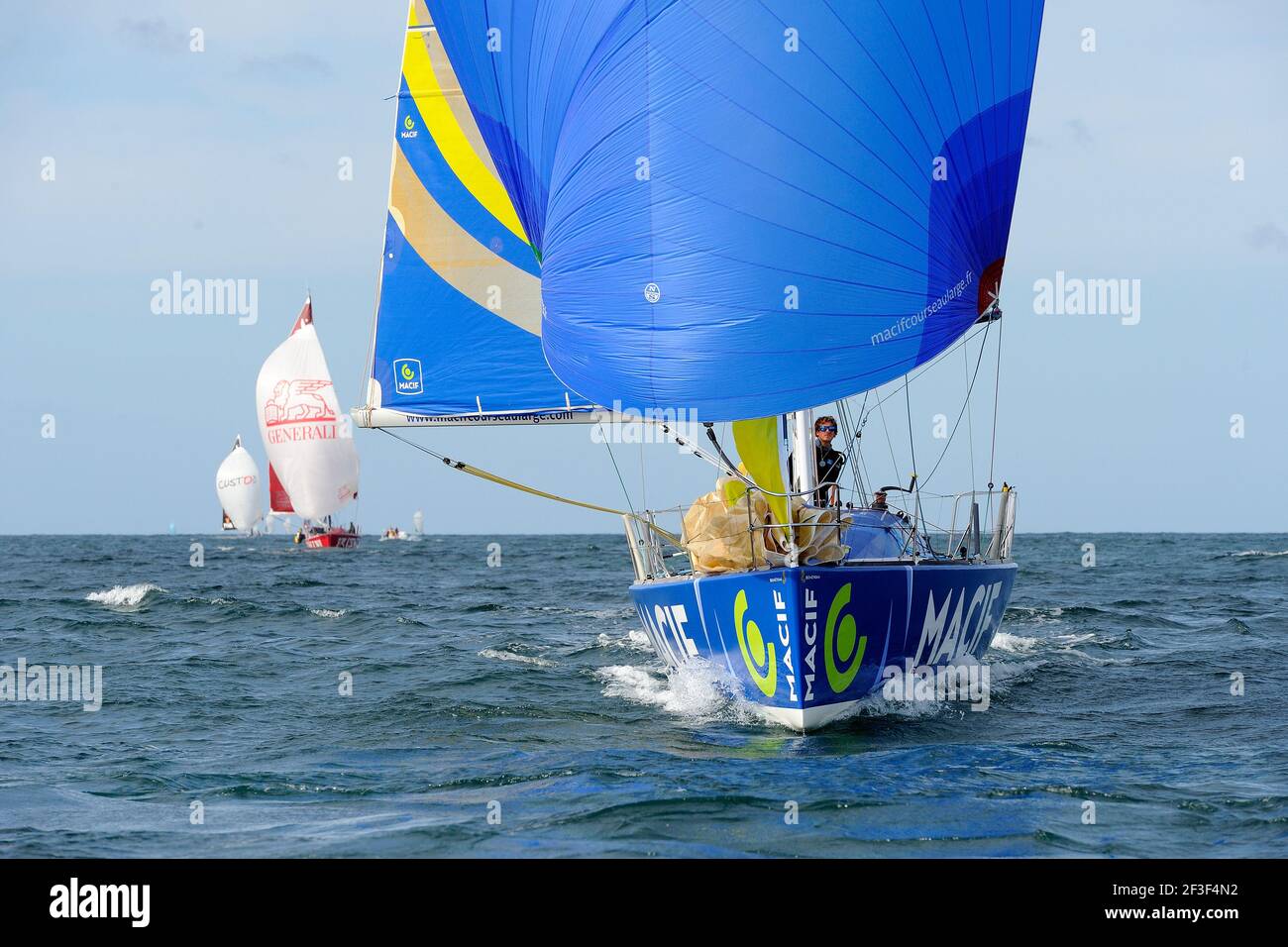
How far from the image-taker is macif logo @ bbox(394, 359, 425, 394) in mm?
14531

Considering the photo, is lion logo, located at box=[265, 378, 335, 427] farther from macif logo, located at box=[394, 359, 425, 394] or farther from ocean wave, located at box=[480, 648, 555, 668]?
macif logo, located at box=[394, 359, 425, 394]

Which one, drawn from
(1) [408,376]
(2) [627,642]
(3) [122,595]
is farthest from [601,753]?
(3) [122,595]

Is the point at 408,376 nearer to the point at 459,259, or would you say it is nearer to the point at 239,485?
the point at 459,259

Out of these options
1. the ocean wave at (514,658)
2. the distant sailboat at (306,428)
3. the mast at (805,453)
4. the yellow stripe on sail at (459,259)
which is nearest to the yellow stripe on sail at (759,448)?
the mast at (805,453)

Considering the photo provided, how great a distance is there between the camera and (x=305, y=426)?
5391 centimetres

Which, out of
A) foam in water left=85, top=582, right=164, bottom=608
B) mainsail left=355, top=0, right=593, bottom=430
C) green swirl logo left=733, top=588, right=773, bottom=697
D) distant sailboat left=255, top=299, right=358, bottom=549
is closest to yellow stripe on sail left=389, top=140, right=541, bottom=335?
mainsail left=355, top=0, right=593, bottom=430

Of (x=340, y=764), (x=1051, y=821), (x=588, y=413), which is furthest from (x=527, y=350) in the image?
(x=1051, y=821)

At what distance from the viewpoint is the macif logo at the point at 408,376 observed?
47.7 feet

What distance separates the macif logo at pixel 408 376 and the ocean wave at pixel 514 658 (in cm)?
325

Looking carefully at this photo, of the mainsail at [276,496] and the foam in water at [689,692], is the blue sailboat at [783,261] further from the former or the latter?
the mainsail at [276,496]

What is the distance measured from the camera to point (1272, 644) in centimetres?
1650
